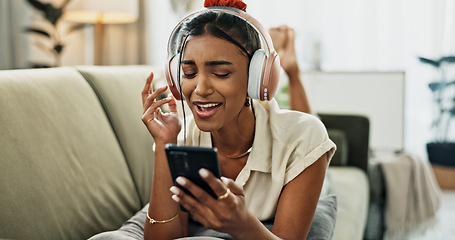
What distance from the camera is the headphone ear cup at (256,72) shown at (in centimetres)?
92

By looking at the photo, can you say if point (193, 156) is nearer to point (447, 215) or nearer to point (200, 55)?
point (200, 55)

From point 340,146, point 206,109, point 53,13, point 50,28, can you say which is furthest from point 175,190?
point 50,28

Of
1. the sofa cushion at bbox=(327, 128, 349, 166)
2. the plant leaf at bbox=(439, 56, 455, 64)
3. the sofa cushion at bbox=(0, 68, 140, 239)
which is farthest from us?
the plant leaf at bbox=(439, 56, 455, 64)

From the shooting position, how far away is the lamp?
257cm

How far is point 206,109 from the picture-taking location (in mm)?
918

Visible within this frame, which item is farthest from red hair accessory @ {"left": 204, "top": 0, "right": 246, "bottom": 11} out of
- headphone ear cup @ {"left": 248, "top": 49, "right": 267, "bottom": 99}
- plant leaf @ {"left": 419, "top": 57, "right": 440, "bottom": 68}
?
plant leaf @ {"left": 419, "top": 57, "right": 440, "bottom": 68}

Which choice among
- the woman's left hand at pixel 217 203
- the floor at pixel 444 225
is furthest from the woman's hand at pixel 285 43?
the woman's left hand at pixel 217 203

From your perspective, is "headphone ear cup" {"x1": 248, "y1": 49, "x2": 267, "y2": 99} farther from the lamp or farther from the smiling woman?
the lamp

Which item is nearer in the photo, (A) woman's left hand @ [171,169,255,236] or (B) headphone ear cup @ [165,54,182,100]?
(A) woman's left hand @ [171,169,255,236]

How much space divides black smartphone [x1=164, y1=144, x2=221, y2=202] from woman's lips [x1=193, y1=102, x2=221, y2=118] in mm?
206

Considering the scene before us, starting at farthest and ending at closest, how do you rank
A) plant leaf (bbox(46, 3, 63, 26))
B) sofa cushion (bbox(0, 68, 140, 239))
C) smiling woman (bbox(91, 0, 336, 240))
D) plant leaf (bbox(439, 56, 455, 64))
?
1. plant leaf (bbox(439, 56, 455, 64))
2. plant leaf (bbox(46, 3, 63, 26))
3. sofa cushion (bbox(0, 68, 140, 239))
4. smiling woman (bbox(91, 0, 336, 240))

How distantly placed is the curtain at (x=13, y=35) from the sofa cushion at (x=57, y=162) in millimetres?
1311

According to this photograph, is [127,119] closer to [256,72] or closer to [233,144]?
[233,144]

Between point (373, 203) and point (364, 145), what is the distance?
30cm
